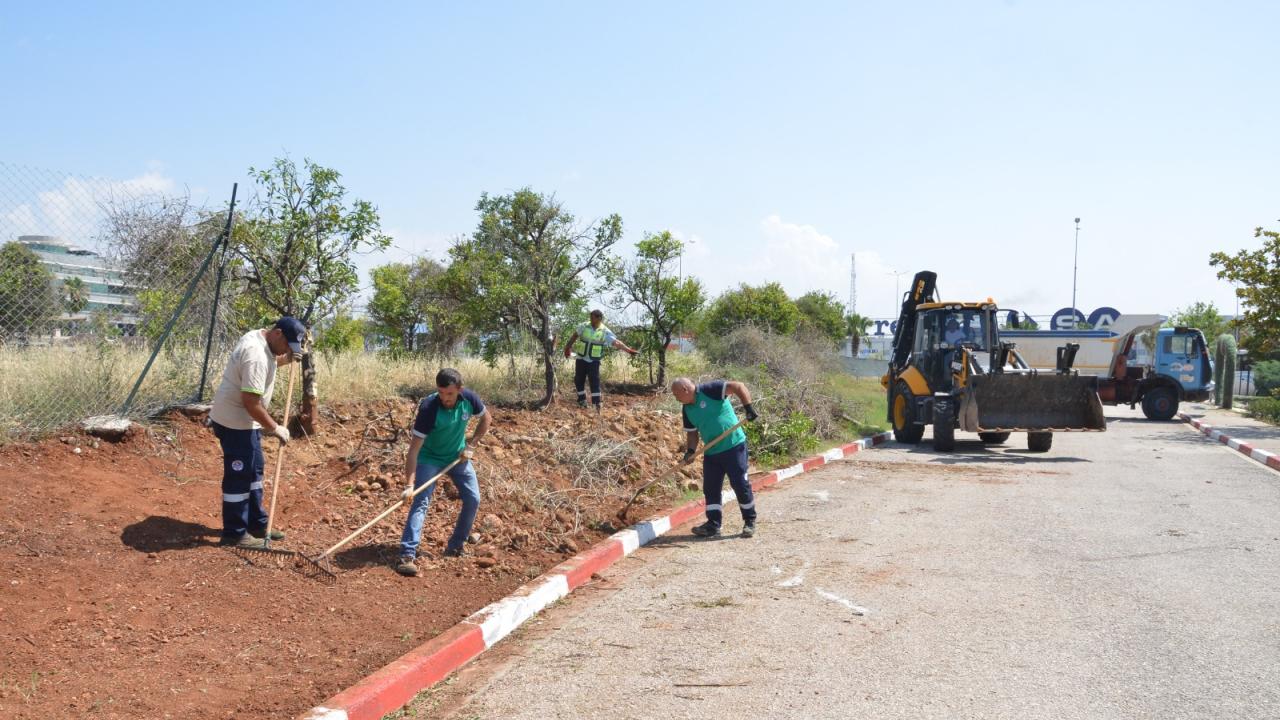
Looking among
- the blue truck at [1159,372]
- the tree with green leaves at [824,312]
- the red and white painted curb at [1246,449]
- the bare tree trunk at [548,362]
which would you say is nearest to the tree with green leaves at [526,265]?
the bare tree trunk at [548,362]

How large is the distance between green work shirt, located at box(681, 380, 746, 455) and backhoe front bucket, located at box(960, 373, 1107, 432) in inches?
299

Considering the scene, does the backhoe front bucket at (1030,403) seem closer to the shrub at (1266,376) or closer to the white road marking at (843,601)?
the white road marking at (843,601)

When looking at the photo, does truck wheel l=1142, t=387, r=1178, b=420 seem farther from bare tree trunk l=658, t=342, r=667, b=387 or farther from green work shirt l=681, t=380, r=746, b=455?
green work shirt l=681, t=380, r=746, b=455

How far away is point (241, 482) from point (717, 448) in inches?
150

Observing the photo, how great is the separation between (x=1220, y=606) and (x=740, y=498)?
3.55 metres

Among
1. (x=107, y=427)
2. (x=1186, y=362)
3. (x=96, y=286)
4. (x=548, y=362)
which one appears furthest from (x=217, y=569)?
(x=1186, y=362)

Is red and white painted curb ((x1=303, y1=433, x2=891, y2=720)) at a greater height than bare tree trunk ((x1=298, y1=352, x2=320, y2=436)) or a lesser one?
lesser

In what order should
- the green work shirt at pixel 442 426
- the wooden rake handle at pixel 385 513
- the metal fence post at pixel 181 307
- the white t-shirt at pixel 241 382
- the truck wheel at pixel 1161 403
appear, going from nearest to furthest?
the wooden rake handle at pixel 385 513 → the white t-shirt at pixel 241 382 → the green work shirt at pixel 442 426 → the metal fence post at pixel 181 307 → the truck wheel at pixel 1161 403

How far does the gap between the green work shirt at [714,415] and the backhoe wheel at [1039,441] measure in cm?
888

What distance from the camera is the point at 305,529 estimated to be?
264 inches

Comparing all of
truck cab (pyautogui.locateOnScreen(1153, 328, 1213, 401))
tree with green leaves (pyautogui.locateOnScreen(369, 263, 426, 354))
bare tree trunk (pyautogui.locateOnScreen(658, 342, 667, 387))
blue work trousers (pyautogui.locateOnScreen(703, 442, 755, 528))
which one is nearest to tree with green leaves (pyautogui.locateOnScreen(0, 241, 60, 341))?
blue work trousers (pyautogui.locateOnScreen(703, 442, 755, 528))

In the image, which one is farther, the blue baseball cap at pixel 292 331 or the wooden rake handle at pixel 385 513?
the blue baseball cap at pixel 292 331

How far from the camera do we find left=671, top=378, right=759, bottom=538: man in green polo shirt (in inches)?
308

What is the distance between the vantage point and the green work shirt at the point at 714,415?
25.7 ft
